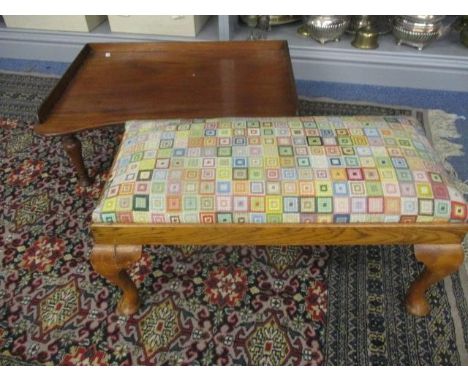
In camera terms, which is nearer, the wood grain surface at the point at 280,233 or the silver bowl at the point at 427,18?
the wood grain surface at the point at 280,233

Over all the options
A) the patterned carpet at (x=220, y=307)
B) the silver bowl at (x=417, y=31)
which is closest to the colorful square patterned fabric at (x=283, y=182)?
the patterned carpet at (x=220, y=307)

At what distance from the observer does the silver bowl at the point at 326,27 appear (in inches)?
68.7

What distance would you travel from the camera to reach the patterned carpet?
0.91 metres

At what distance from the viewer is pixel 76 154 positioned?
1229 mm

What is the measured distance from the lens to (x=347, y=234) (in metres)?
0.80

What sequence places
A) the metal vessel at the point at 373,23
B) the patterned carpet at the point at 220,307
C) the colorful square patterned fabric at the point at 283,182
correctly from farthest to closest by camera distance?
1. the metal vessel at the point at 373,23
2. the patterned carpet at the point at 220,307
3. the colorful square patterned fabric at the point at 283,182

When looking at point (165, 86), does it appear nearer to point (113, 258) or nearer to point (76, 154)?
point (76, 154)

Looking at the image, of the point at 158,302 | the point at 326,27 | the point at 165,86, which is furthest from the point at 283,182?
the point at 326,27

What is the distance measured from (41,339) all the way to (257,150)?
673 millimetres

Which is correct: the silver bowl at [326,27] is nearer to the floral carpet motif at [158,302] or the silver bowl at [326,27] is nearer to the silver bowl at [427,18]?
the silver bowl at [427,18]

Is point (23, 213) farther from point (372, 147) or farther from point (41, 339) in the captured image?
point (372, 147)

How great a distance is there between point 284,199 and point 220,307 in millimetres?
373

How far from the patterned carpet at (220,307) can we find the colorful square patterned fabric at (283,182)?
0.31 metres
